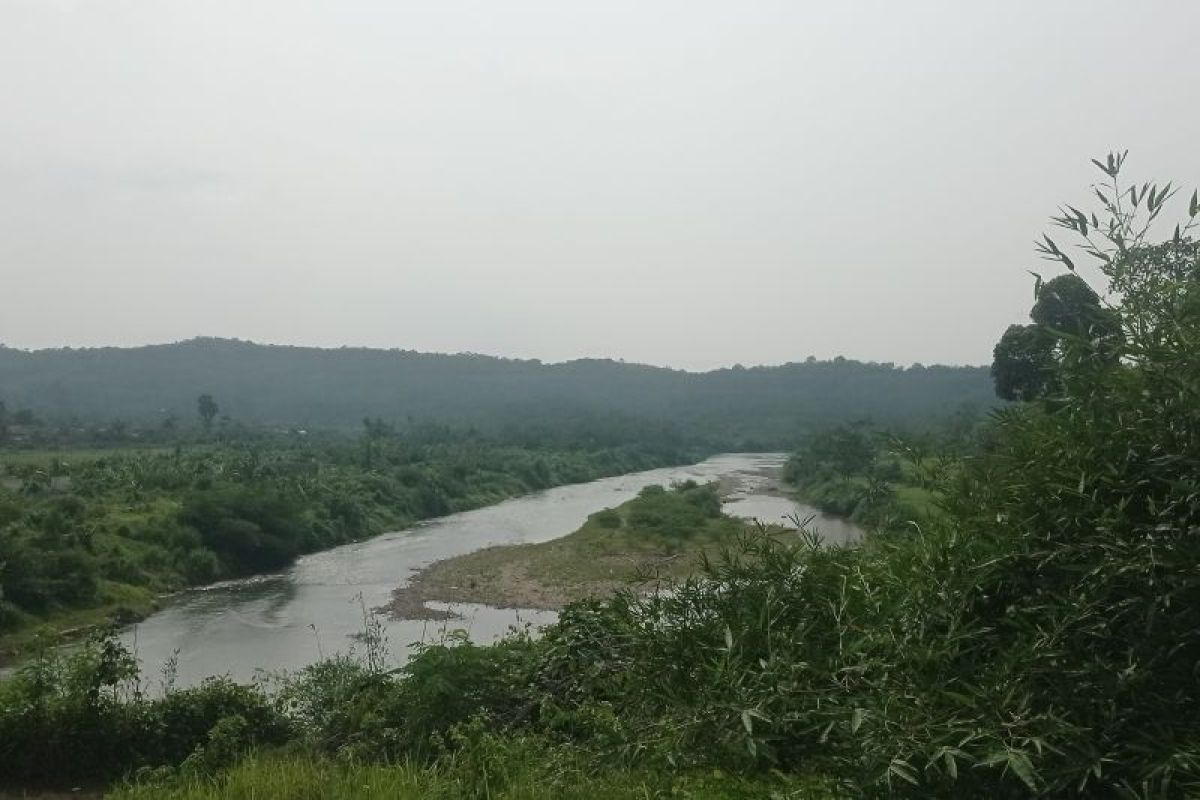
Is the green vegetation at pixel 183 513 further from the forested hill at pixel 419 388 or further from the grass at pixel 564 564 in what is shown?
the forested hill at pixel 419 388

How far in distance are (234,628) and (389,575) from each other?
7.26m

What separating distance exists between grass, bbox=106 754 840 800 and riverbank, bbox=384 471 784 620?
1345 cm

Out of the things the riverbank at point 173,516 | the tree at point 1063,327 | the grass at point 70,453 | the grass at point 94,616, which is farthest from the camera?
the grass at point 70,453

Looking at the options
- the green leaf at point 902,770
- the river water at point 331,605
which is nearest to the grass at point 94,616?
the river water at point 331,605

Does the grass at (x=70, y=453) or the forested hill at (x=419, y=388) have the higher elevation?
the forested hill at (x=419, y=388)

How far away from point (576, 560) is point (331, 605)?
25.7ft

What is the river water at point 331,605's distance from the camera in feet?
57.2

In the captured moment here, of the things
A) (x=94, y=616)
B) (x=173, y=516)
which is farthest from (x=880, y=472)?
(x=173, y=516)

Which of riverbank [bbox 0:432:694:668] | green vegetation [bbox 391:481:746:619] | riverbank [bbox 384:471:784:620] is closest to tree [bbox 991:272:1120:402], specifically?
riverbank [bbox 0:432:694:668]

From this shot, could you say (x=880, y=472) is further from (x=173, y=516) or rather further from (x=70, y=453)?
(x=70, y=453)

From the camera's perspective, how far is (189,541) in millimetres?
27234

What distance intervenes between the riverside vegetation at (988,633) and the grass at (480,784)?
17 mm

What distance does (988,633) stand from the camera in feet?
10.3

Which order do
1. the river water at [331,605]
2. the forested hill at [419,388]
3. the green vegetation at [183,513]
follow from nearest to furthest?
1. the river water at [331,605]
2. the green vegetation at [183,513]
3. the forested hill at [419,388]
